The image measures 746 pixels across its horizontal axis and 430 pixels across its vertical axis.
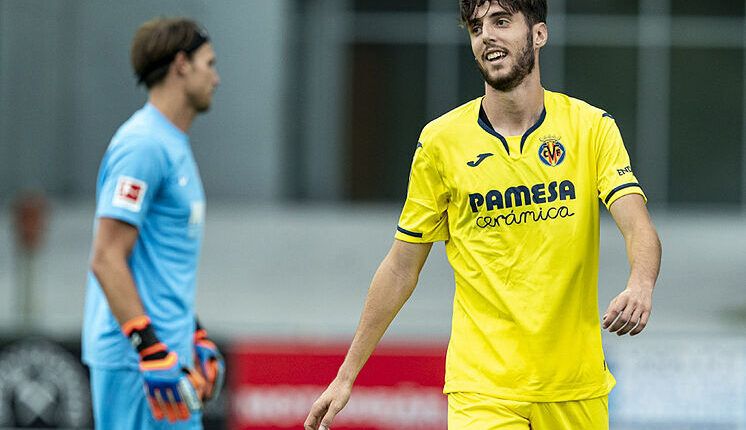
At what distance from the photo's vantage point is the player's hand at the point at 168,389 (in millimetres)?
4469

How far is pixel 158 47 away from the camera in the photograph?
191 inches

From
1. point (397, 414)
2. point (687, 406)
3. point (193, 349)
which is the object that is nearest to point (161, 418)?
point (193, 349)

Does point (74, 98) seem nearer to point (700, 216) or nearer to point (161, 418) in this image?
point (700, 216)

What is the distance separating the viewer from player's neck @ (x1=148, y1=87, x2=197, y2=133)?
486 cm

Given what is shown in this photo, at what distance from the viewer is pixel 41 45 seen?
21688 millimetres

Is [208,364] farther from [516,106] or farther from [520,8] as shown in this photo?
[520,8]

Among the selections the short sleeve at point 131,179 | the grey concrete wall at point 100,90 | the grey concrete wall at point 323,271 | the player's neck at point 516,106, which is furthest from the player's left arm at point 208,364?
the grey concrete wall at point 100,90

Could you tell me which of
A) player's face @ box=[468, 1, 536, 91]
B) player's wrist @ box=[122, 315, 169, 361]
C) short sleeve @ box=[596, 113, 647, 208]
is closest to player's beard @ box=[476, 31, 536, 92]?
player's face @ box=[468, 1, 536, 91]

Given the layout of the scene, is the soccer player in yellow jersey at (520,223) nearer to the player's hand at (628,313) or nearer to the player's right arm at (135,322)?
the player's hand at (628,313)

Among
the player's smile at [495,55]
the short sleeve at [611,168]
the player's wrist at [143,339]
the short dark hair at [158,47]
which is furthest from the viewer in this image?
the short dark hair at [158,47]

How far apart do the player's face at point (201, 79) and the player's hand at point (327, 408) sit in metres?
1.54

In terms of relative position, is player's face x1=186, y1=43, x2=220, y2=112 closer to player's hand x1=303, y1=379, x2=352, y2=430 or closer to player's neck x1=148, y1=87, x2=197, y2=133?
player's neck x1=148, y1=87, x2=197, y2=133

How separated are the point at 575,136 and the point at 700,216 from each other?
19.4 meters

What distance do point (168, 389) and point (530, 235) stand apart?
1.51 metres
